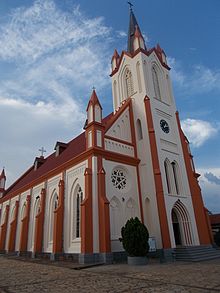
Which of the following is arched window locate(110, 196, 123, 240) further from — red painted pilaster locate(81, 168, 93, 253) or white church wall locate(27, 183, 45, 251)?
white church wall locate(27, 183, 45, 251)


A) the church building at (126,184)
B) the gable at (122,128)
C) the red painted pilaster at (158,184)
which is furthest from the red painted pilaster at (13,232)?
the red painted pilaster at (158,184)

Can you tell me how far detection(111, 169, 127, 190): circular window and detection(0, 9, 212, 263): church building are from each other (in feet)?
0.26

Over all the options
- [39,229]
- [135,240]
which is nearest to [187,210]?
[135,240]

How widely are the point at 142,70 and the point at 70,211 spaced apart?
15.0m

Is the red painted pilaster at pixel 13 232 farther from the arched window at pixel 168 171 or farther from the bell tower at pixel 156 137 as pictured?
the arched window at pixel 168 171

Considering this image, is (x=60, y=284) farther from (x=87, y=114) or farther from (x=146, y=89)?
(x=146, y=89)

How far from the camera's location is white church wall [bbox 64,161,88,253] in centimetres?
1727

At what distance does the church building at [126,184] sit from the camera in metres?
15.8

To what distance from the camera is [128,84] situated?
24625mm

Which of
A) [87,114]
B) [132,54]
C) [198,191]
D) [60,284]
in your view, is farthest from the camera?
[132,54]

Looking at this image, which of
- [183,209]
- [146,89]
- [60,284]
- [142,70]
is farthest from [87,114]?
[60,284]

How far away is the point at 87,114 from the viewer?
19016 mm

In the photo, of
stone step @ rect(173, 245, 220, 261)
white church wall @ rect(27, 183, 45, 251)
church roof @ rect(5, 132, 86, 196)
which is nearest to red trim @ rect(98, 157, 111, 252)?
church roof @ rect(5, 132, 86, 196)

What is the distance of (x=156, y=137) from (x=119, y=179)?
5029 millimetres
